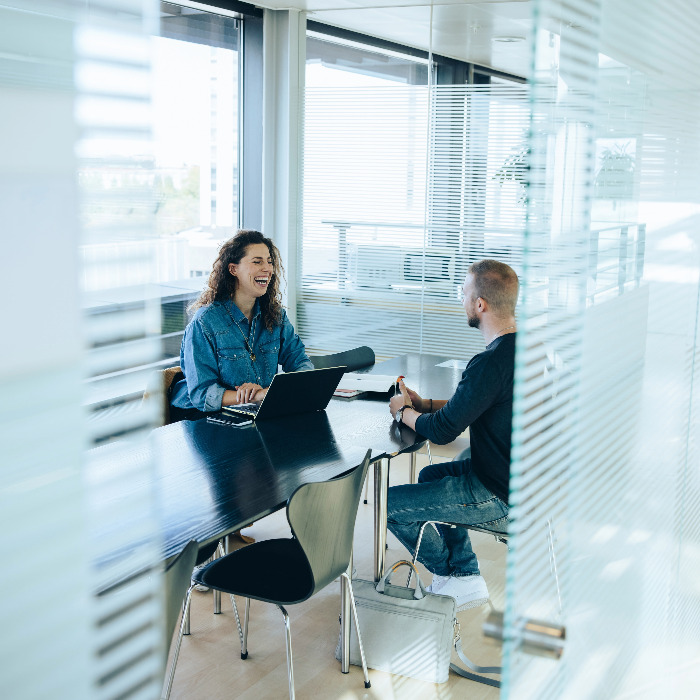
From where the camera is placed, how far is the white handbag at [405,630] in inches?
112

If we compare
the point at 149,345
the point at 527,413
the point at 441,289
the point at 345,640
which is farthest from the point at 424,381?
the point at 149,345

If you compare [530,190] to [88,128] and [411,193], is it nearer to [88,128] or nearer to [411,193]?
[88,128]

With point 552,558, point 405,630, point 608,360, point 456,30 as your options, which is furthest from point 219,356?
point 456,30

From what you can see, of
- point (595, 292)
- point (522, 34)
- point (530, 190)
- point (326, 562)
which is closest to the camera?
point (530, 190)

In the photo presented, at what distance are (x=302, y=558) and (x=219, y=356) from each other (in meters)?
1.11

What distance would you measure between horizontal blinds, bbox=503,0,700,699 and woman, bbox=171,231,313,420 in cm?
199

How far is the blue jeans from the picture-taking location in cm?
299

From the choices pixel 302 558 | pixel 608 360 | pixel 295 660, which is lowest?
pixel 295 660

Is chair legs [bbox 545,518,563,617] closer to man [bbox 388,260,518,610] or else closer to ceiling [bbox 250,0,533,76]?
man [bbox 388,260,518,610]

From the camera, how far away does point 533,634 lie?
95 cm

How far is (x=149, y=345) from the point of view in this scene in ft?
2.22

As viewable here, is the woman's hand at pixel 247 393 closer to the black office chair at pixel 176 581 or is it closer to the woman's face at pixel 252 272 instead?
the woman's face at pixel 252 272

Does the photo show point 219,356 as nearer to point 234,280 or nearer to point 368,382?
point 234,280

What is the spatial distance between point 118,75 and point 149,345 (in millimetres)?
206
